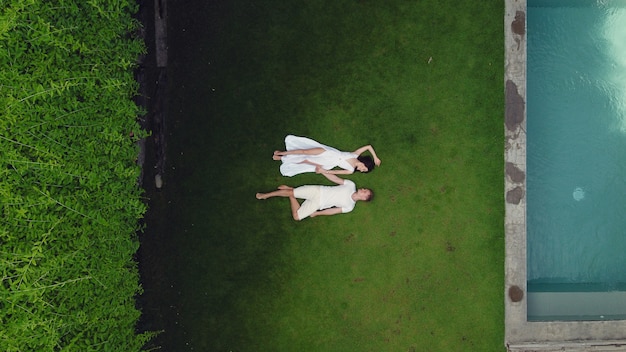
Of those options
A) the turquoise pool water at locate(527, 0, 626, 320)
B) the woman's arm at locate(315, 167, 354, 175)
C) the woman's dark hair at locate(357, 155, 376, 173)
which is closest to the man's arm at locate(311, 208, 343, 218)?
the woman's arm at locate(315, 167, 354, 175)

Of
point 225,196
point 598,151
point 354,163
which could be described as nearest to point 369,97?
point 354,163

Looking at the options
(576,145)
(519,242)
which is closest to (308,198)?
(519,242)

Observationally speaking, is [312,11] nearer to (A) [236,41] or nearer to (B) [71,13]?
(A) [236,41]

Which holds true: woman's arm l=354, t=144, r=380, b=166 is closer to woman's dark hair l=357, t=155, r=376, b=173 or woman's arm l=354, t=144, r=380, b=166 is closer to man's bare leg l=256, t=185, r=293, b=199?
woman's dark hair l=357, t=155, r=376, b=173

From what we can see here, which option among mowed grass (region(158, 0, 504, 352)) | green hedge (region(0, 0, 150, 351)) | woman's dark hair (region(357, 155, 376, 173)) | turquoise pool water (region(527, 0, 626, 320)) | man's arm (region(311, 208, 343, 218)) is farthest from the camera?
turquoise pool water (region(527, 0, 626, 320))

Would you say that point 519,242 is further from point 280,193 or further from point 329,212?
point 280,193

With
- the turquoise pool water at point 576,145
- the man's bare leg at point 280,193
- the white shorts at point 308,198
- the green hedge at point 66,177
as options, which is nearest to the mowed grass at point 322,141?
the man's bare leg at point 280,193
